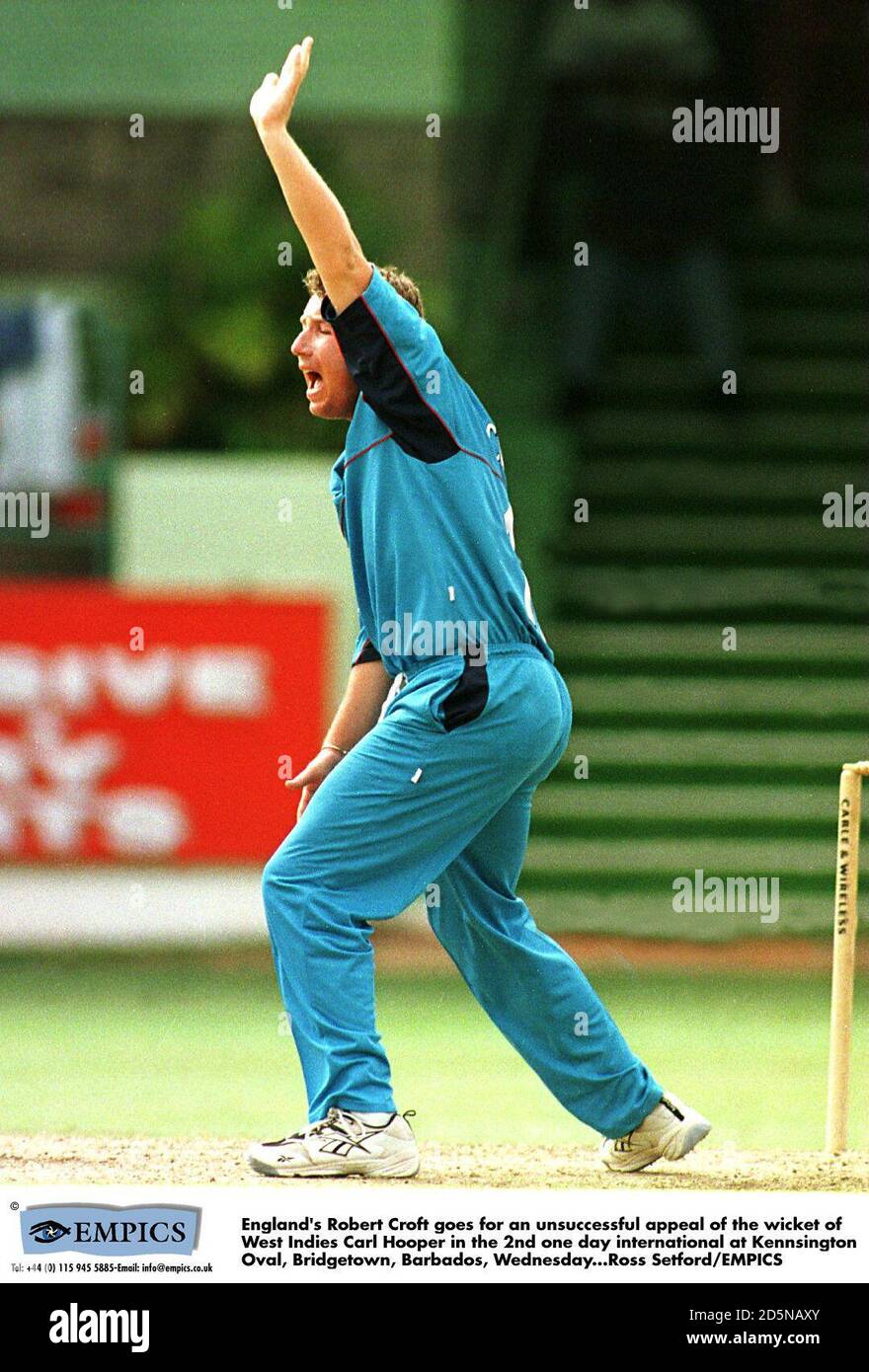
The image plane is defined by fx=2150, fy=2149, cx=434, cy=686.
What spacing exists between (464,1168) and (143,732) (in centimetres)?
568

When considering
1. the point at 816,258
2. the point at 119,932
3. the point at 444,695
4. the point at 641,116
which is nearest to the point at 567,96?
the point at 641,116

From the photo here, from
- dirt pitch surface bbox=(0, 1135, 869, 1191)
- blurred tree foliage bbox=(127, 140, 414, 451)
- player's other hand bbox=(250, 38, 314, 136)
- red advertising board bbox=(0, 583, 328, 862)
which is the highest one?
blurred tree foliage bbox=(127, 140, 414, 451)

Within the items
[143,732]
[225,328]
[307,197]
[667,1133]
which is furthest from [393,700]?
[225,328]

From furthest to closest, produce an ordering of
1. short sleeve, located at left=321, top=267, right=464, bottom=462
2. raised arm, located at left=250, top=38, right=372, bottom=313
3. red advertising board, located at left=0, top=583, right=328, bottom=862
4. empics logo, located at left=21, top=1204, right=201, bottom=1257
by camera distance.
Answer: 1. red advertising board, located at left=0, top=583, right=328, bottom=862
2. short sleeve, located at left=321, top=267, right=464, bottom=462
3. raised arm, located at left=250, top=38, right=372, bottom=313
4. empics logo, located at left=21, top=1204, right=201, bottom=1257

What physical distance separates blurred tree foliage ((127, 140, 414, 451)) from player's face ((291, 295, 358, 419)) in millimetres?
8793

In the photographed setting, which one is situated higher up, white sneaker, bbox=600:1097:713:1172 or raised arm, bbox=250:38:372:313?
raised arm, bbox=250:38:372:313

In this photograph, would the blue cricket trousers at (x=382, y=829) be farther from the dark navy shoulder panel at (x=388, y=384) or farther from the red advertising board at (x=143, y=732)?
the red advertising board at (x=143, y=732)

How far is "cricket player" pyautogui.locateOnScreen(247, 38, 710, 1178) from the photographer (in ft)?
17.5

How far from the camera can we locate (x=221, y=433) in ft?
48.2

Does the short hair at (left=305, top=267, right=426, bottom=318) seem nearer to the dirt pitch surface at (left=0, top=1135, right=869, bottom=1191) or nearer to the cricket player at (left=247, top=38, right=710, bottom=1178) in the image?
the cricket player at (left=247, top=38, right=710, bottom=1178)

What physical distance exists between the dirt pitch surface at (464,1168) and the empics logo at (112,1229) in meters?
0.45

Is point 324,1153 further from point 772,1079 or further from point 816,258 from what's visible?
point 816,258

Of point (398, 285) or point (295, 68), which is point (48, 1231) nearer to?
point (398, 285)

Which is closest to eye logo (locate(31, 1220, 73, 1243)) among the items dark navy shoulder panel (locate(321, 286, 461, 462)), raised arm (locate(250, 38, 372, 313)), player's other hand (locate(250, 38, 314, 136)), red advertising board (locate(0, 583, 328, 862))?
dark navy shoulder panel (locate(321, 286, 461, 462))
